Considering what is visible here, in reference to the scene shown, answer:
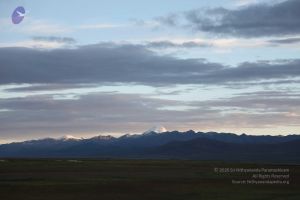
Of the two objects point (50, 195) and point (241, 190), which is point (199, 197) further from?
point (50, 195)

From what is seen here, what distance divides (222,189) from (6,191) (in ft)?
92.6

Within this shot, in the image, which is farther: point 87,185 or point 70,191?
point 87,185

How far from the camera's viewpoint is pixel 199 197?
213ft

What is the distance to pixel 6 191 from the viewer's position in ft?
226

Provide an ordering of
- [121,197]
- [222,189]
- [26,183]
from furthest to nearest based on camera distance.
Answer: [26,183] < [222,189] < [121,197]

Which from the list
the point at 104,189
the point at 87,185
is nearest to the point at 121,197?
the point at 104,189

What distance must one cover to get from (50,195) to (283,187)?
33.3 m

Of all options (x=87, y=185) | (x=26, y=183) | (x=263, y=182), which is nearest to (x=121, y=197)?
(x=87, y=185)

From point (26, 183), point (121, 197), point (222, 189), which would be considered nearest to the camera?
point (121, 197)

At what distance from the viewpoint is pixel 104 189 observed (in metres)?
71.6

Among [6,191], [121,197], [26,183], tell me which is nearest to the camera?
[121,197]

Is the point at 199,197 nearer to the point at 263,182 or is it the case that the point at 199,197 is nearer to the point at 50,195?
the point at 50,195

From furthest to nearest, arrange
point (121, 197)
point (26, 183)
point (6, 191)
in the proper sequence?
point (26, 183) < point (6, 191) < point (121, 197)

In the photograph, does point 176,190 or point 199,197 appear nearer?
point 199,197
